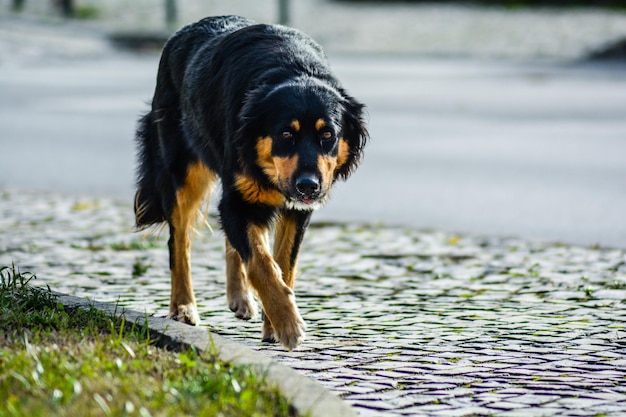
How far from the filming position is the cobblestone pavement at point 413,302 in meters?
5.28

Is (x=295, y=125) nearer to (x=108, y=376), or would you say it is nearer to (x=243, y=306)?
(x=243, y=306)

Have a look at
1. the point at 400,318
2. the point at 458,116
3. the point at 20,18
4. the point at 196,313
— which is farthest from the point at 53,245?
the point at 20,18

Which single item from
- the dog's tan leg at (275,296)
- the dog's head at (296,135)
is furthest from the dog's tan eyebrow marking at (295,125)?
the dog's tan leg at (275,296)

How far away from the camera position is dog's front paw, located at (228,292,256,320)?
22.9ft

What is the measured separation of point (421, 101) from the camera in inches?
683

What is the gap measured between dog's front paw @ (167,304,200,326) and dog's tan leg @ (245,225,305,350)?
65 cm

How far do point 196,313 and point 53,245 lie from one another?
A: 2.62 m

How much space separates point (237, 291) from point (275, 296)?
1.13 m

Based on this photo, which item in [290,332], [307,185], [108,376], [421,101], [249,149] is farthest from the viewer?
[421,101]

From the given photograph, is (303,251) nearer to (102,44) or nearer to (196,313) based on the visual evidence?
(196,313)

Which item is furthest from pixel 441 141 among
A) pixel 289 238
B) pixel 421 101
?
pixel 289 238

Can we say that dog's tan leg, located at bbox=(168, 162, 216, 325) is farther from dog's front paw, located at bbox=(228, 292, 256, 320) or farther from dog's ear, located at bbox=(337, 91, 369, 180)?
dog's ear, located at bbox=(337, 91, 369, 180)

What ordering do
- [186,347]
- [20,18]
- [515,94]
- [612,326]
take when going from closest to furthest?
[186,347] < [612,326] < [515,94] < [20,18]

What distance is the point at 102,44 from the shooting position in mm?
24609
